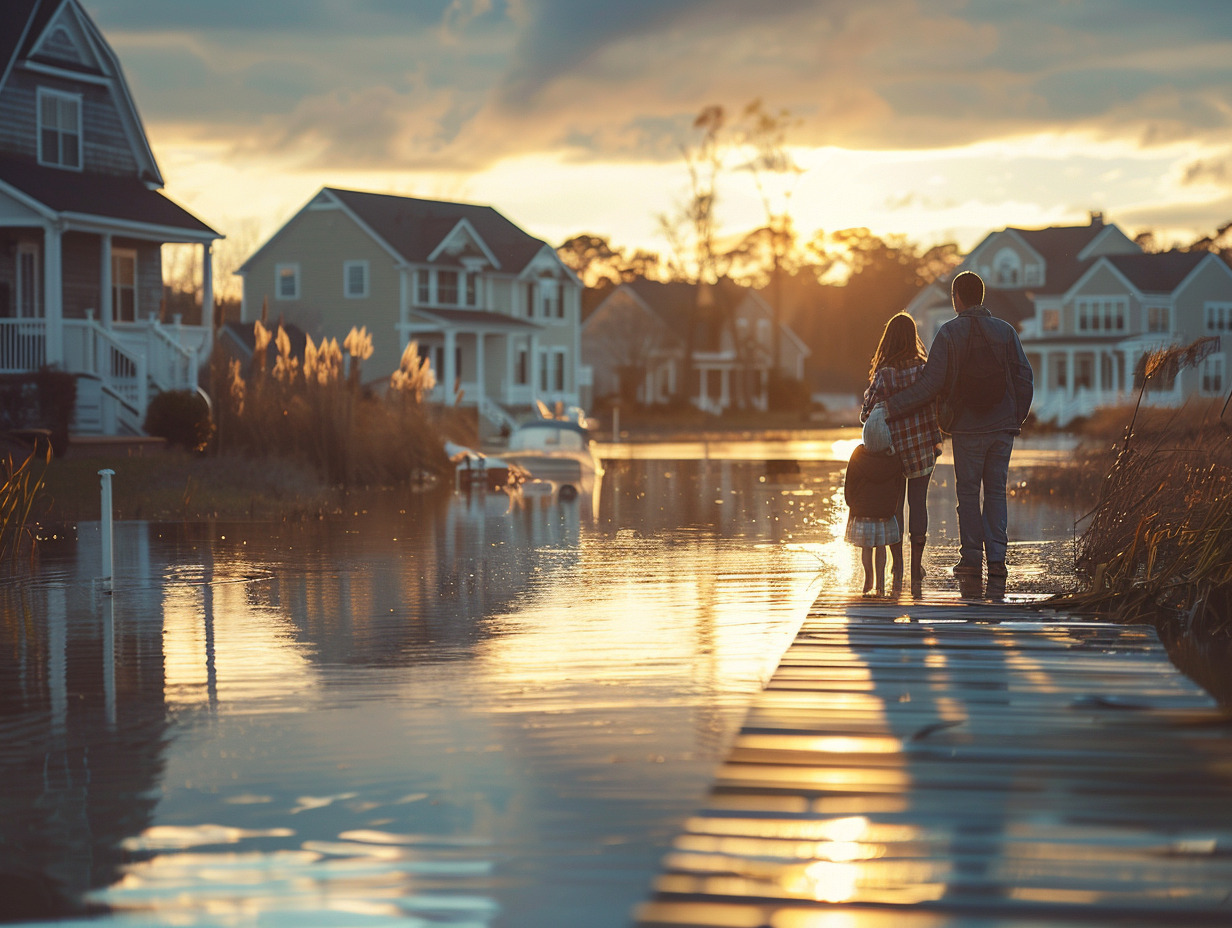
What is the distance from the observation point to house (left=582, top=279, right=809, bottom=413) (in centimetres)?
7788

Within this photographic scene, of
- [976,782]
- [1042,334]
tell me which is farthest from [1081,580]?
[1042,334]

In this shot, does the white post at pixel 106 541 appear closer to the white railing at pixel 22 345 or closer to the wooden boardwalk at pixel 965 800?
the wooden boardwalk at pixel 965 800

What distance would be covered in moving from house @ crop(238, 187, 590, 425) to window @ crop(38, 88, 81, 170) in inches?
915

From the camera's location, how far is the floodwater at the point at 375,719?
4918 millimetres

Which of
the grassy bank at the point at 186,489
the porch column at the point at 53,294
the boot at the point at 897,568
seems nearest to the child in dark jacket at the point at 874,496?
the boot at the point at 897,568

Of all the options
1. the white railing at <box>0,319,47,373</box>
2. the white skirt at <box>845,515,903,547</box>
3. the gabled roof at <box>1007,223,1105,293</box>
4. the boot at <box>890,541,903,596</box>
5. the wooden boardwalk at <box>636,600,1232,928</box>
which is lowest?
the wooden boardwalk at <box>636,600,1232,928</box>

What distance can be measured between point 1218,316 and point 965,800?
78.5 m

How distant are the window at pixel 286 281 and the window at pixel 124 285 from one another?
25921mm

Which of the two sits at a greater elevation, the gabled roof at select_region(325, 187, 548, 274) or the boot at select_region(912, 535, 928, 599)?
the gabled roof at select_region(325, 187, 548, 274)

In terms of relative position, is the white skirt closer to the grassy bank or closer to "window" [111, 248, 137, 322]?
the grassy bank

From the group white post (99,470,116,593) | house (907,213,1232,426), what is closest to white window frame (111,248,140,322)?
white post (99,470,116,593)

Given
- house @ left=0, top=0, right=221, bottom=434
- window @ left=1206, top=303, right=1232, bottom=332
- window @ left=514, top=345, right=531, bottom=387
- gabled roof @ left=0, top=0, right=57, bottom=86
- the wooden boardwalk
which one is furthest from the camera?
window @ left=1206, top=303, right=1232, bottom=332

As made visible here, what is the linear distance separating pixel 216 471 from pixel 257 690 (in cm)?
1472

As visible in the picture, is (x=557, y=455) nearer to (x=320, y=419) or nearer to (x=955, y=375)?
(x=320, y=419)
